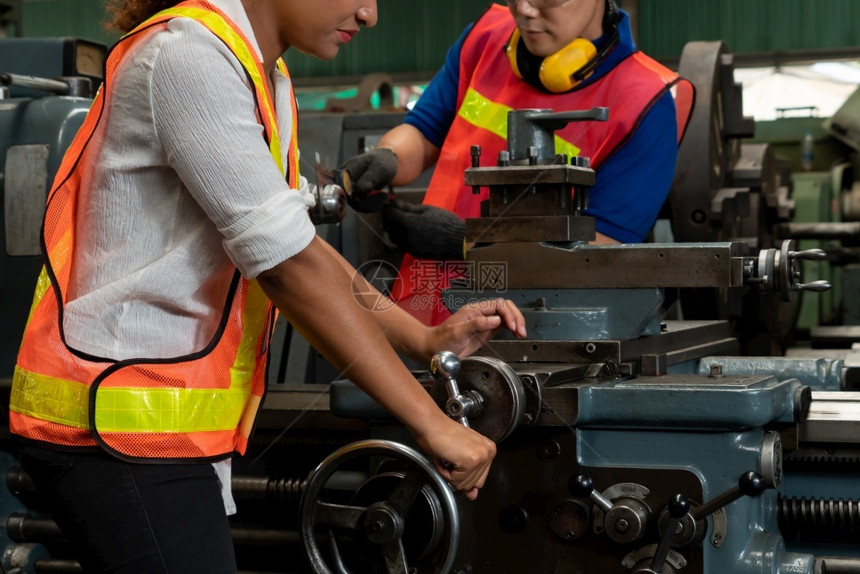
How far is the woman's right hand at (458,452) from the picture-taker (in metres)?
0.93

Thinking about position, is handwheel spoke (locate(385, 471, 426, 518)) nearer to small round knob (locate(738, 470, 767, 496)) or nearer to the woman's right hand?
the woman's right hand

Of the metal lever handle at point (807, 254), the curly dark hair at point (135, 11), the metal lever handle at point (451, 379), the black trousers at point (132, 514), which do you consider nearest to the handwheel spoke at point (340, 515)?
the metal lever handle at point (451, 379)

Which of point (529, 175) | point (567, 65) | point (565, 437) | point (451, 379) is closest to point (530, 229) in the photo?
point (529, 175)

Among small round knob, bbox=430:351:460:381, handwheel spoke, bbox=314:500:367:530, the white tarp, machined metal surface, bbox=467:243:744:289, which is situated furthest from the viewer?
the white tarp

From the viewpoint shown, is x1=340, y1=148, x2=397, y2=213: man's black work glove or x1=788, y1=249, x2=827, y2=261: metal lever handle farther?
x1=340, y1=148, x2=397, y2=213: man's black work glove

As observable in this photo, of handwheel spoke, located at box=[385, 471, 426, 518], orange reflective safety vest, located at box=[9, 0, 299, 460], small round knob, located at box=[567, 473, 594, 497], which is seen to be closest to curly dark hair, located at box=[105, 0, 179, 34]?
orange reflective safety vest, located at box=[9, 0, 299, 460]

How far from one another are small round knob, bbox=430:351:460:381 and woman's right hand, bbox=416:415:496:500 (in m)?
0.10

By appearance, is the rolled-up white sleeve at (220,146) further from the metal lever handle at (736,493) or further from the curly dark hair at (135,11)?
the metal lever handle at (736,493)

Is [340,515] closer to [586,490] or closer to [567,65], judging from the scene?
[586,490]

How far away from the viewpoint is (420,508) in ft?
3.98

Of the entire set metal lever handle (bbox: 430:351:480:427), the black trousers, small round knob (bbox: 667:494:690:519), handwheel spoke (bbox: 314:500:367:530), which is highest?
metal lever handle (bbox: 430:351:480:427)

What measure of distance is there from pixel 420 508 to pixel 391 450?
17cm

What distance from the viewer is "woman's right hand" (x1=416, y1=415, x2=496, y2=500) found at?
0.93m

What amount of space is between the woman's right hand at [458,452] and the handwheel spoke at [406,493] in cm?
16
